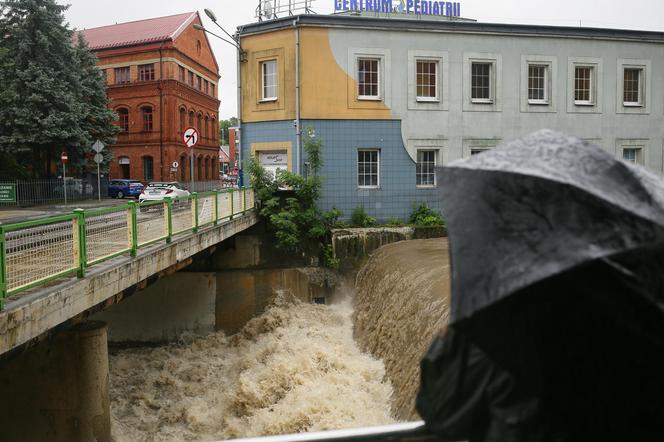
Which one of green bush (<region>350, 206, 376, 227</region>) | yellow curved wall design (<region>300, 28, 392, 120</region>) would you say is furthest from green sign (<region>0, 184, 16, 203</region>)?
green bush (<region>350, 206, 376, 227</region>)

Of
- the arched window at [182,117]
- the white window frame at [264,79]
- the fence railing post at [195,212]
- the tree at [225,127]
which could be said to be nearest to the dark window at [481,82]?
the white window frame at [264,79]

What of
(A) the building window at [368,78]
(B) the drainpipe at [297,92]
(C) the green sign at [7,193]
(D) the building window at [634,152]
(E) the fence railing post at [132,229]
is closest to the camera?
(E) the fence railing post at [132,229]

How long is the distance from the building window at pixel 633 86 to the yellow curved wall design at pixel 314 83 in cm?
927

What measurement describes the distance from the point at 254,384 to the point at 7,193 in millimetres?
22387

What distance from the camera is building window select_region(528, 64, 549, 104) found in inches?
869

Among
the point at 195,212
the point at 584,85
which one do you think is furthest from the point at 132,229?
the point at 584,85

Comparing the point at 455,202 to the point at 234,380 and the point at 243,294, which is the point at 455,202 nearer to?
the point at 234,380

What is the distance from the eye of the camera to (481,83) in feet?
71.4

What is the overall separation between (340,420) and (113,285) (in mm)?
4773

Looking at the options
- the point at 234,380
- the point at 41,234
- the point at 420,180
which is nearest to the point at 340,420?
the point at 234,380

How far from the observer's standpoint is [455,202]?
1.60 metres

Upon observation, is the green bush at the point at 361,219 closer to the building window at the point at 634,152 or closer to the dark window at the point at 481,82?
the dark window at the point at 481,82

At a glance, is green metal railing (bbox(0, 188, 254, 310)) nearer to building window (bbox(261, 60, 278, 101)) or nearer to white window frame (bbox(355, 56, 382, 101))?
building window (bbox(261, 60, 278, 101))

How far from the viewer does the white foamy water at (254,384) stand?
11656 mm
